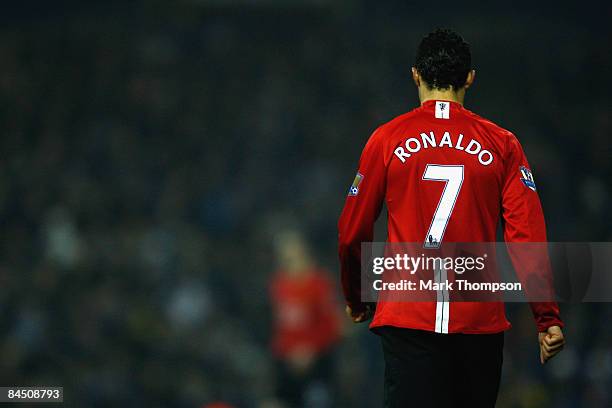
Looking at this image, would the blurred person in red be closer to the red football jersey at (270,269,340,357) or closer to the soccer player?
the red football jersey at (270,269,340,357)

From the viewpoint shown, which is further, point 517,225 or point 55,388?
point 55,388

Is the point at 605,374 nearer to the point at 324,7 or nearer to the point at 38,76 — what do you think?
the point at 324,7

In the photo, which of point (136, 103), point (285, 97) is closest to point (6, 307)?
point (136, 103)

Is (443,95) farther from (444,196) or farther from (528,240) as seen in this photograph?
(528,240)

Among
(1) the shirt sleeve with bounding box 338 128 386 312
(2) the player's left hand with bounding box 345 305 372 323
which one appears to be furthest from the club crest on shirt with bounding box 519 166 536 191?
(2) the player's left hand with bounding box 345 305 372 323

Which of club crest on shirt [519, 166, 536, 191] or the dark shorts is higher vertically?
club crest on shirt [519, 166, 536, 191]

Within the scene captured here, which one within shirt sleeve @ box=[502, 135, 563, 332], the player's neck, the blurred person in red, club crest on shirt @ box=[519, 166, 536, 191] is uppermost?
the player's neck

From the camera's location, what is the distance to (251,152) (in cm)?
802

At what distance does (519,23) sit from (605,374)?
3529mm

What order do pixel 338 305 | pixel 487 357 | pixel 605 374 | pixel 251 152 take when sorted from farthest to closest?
pixel 251 152, pixel 338 305, pixel 605 374, pixel 487 357

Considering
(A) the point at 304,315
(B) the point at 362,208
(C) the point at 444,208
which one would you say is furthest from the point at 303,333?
(C) the point at 444,208

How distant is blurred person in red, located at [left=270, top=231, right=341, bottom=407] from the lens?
5.12 m

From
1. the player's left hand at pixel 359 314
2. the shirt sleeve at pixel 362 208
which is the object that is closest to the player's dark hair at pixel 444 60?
the shirt sleeve at pixel 362 208

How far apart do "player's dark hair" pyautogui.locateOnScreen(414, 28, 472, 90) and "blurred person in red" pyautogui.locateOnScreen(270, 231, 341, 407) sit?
2712mm
